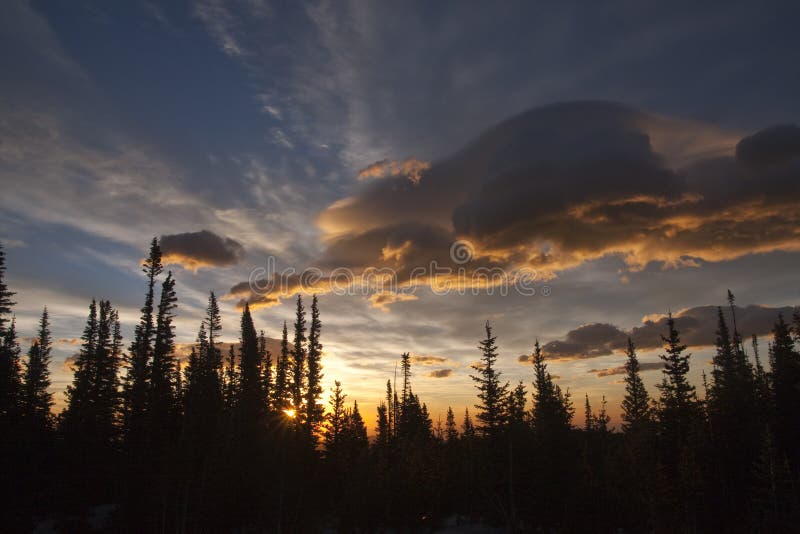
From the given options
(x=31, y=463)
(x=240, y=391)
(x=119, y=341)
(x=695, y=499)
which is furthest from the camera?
(x=119, y=341)

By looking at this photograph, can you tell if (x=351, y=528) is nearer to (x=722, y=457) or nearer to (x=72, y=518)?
(x=72, y=518)

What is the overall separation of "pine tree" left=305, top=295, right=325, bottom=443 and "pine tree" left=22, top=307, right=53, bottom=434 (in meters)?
24.2

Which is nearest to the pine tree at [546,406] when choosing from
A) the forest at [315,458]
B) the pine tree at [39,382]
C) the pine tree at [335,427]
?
the forest at [315,458]

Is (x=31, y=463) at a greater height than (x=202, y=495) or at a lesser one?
greater

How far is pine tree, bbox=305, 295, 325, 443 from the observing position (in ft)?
204

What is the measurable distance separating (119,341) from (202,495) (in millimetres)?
39956

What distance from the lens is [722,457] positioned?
5338 centimetres

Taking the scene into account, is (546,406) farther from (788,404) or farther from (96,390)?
(96,390)

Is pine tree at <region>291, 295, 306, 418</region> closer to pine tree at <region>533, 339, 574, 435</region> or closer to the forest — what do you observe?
the forest

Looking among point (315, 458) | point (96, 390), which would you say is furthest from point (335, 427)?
point (96, 390)

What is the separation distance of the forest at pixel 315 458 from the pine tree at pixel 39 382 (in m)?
0.28

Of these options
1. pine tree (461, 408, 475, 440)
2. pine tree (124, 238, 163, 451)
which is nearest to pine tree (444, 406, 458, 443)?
pine tree (461, 408, 475, 440)

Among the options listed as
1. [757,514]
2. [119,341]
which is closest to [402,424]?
[119,341]

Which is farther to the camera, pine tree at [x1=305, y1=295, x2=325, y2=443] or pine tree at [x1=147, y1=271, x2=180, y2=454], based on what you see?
pine tree at [x1=305, y1=295, x2=325, y2=443]
